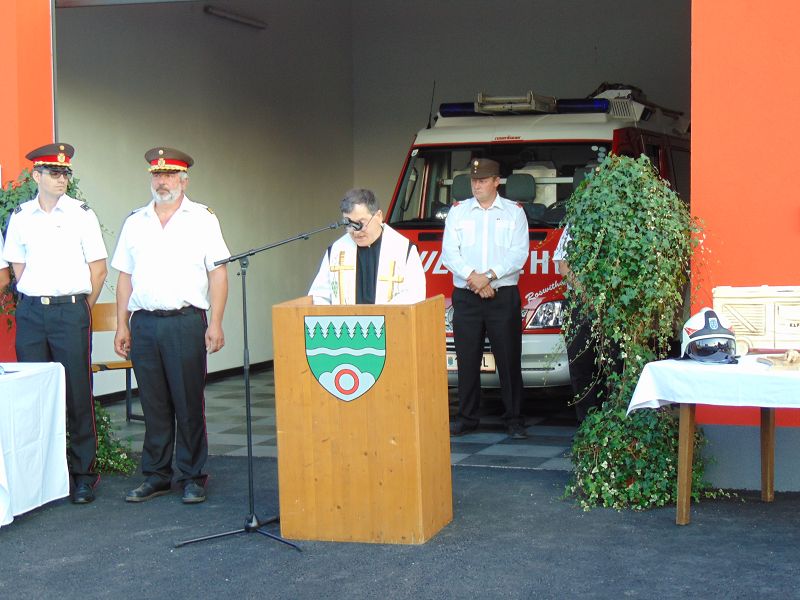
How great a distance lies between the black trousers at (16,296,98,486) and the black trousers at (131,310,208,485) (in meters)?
0.33

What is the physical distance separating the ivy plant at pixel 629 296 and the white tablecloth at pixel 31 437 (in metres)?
2.81

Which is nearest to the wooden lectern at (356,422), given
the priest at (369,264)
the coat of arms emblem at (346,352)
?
the coat of arms emblem at (346,352)

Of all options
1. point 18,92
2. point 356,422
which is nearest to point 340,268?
point 356,422

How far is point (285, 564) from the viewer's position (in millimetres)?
5457

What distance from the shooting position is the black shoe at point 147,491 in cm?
683

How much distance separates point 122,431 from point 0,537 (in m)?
→ 3.36

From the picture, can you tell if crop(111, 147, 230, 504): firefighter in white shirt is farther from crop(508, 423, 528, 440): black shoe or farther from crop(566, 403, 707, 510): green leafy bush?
crop(508, 423, 528, 440): black shoe

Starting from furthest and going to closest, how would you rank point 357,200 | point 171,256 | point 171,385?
point 171,385 → point 171,256 → point 357,200

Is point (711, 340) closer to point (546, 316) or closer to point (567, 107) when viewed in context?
point (546, 316)

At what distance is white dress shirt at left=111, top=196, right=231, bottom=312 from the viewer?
6656mm

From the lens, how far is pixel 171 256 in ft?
21.9

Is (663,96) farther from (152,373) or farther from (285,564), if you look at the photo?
(285,564)

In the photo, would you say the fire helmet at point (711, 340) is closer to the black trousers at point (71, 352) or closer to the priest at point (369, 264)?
the priest at point (369, 264)

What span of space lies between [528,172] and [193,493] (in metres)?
4.13
